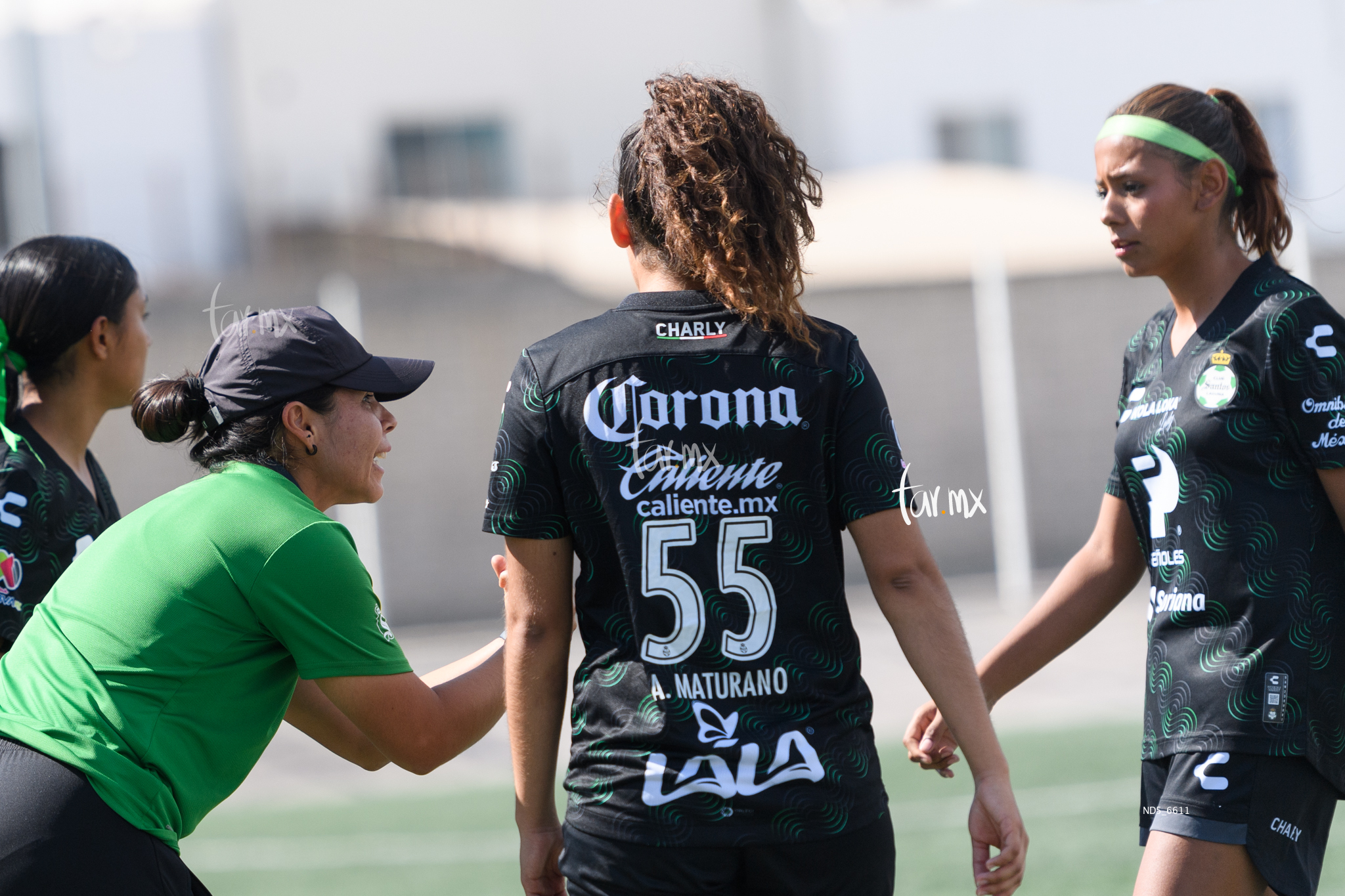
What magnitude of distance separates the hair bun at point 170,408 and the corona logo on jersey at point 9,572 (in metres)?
0.64

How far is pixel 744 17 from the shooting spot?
20734mm

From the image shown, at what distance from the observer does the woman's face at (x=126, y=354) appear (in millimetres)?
3238

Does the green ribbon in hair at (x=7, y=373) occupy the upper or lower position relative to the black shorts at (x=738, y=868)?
upper

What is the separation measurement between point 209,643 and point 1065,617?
1.87m

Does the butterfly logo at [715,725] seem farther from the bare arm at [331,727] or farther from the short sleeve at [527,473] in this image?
the bare arm at [331,727]

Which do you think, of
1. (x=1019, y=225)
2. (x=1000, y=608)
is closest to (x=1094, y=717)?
(x=1000, y=608)

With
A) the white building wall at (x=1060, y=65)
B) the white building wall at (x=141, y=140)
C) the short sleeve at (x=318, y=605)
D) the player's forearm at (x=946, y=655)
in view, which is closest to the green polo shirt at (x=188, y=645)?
the short sleeve at (x=318, y=605)

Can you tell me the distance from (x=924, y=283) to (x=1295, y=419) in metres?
12.7

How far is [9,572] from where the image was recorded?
2.95m

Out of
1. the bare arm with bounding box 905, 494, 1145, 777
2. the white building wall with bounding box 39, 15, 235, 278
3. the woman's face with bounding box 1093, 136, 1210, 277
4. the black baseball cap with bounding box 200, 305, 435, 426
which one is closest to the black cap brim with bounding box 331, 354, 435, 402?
the black baseball cap with bounding box 200, 305, 435, 426

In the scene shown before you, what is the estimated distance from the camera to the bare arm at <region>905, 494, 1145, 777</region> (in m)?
3.10

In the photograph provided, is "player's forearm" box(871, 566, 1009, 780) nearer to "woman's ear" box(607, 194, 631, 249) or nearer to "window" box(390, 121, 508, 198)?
"woman's ear" box(607, 194, 631, 249)

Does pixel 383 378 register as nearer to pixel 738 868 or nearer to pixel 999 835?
pixel 738 868

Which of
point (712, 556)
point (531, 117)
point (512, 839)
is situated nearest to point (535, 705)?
point (712, 556)
